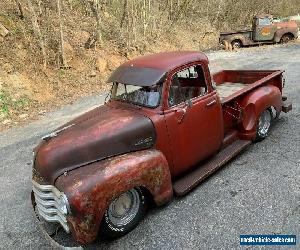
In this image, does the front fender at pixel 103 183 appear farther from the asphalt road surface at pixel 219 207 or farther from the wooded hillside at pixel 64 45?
the wooded hillside at pixel 64 45

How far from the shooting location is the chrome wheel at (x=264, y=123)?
6621 mm

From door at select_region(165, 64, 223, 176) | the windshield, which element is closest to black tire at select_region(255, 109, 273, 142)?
door at select_region(165, 64, 223, 176)

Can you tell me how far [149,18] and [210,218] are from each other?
1560 cm

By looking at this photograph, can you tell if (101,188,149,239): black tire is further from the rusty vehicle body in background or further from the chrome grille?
the rusty vehicle body in background

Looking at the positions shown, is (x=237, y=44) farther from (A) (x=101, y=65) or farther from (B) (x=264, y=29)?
(A) (x=101, y=65)

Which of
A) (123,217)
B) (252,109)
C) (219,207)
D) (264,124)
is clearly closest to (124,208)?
(123,217)

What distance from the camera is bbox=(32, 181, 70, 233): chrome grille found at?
13.1 ft

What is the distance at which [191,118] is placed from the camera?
5.09m

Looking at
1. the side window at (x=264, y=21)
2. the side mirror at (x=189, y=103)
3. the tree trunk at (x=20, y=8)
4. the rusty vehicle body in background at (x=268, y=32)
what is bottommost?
the rusty vehicle body in background at (x=268, y=32)

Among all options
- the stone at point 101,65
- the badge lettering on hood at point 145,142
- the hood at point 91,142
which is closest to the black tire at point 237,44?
the stone at point 101,65

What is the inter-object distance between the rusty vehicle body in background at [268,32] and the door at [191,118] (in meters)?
14.9

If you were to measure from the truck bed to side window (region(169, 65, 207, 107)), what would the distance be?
1.17 m

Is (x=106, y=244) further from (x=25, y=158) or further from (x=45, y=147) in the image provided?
(x=25, y=158)

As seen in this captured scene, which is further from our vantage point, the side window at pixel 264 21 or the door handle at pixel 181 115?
the side window at pixel 264 21
